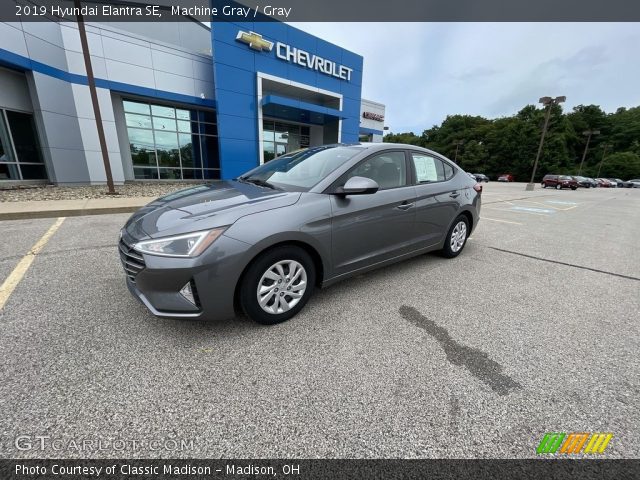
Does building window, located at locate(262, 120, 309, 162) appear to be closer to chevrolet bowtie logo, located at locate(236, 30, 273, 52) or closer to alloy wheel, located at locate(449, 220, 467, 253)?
chevrolet bowtie logo, located at locate(236, 30, 273, 52)

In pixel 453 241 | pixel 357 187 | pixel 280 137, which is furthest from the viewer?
pixel 280 137

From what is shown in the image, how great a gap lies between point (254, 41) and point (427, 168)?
556 inches

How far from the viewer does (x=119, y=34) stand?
39.4 feet

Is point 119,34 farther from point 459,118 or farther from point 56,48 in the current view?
point 459,118

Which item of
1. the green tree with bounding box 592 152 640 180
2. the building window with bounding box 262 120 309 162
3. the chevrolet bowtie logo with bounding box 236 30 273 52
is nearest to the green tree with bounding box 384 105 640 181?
the green tree with bounding box 592 152 640 180

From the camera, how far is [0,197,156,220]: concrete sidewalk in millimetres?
6113

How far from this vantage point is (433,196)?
3549 mm

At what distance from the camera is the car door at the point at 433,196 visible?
3426 millimetres

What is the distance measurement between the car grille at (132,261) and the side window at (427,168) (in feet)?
9.71

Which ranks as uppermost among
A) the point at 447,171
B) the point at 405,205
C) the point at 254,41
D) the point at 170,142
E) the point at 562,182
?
the point at 254,41

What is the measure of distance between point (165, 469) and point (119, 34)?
16.4m

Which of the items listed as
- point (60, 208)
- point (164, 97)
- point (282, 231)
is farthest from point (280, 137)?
point (282, 231)

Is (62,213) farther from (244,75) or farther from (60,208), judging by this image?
(244,75)

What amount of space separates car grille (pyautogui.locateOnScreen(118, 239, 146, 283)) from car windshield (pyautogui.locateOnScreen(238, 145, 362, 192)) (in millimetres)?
1320
